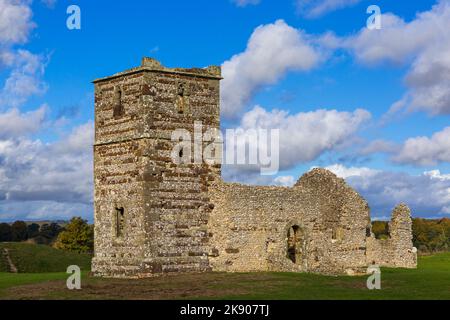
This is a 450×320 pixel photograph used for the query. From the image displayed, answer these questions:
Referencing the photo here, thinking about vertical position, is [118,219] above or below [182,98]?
below

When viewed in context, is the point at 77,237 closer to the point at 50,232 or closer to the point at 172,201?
the point at 172,201

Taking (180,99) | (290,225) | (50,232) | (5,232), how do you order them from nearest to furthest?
(180,99) → (290,225) → (5,232) → (50,232)

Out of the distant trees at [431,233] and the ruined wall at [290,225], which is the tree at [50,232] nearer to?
the distant trees at [431,233]

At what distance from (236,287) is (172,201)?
729 cm

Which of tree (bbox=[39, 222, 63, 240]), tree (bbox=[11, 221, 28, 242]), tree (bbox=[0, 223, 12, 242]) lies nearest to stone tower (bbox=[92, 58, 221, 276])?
tree (bbox=[0, 223, 12, 242])

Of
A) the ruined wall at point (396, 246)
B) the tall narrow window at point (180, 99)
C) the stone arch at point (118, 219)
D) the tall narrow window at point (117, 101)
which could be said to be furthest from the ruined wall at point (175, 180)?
the ruined wall at point (396, 246)

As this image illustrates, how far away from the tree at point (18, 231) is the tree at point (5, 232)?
1.44 ft

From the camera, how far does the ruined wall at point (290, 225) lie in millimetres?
37750

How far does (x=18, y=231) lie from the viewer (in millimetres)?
95625

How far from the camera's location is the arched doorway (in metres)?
40.5

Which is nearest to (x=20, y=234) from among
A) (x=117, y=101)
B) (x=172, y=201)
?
(x=117, y=101)

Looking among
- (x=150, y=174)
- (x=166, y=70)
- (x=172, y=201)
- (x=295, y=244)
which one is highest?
(x=166, y=70)
